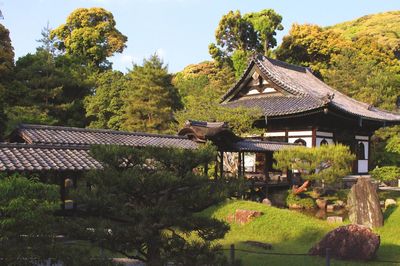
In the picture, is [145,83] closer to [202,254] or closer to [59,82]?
[59,82]

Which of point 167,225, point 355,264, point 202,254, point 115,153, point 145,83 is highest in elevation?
point 145,83

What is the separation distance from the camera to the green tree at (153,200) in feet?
22.8

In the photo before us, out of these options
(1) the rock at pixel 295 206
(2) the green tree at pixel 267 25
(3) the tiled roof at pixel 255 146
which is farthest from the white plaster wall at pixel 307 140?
(2) the green tree at pixel 267 25

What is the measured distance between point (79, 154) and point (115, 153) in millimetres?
5898

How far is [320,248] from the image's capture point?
11742mm

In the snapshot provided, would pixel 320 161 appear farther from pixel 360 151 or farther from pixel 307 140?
pixel 360 151

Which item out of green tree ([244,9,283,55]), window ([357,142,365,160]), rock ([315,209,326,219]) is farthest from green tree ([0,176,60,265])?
green tree ([244,9,283,55])

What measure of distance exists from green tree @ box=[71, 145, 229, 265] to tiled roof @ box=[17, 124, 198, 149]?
664 centimetres

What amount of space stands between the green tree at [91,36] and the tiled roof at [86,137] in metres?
31.9

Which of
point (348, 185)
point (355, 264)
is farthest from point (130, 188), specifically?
point (348, 185)

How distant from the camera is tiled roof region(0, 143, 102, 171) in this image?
34.8 ft

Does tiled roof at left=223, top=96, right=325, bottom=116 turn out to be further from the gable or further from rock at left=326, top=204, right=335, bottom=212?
rock at left=326, top=204, right=335, bottom=212

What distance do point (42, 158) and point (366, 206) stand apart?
36.6 ft

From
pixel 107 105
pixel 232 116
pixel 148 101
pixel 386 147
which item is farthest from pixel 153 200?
pixel 386 147
